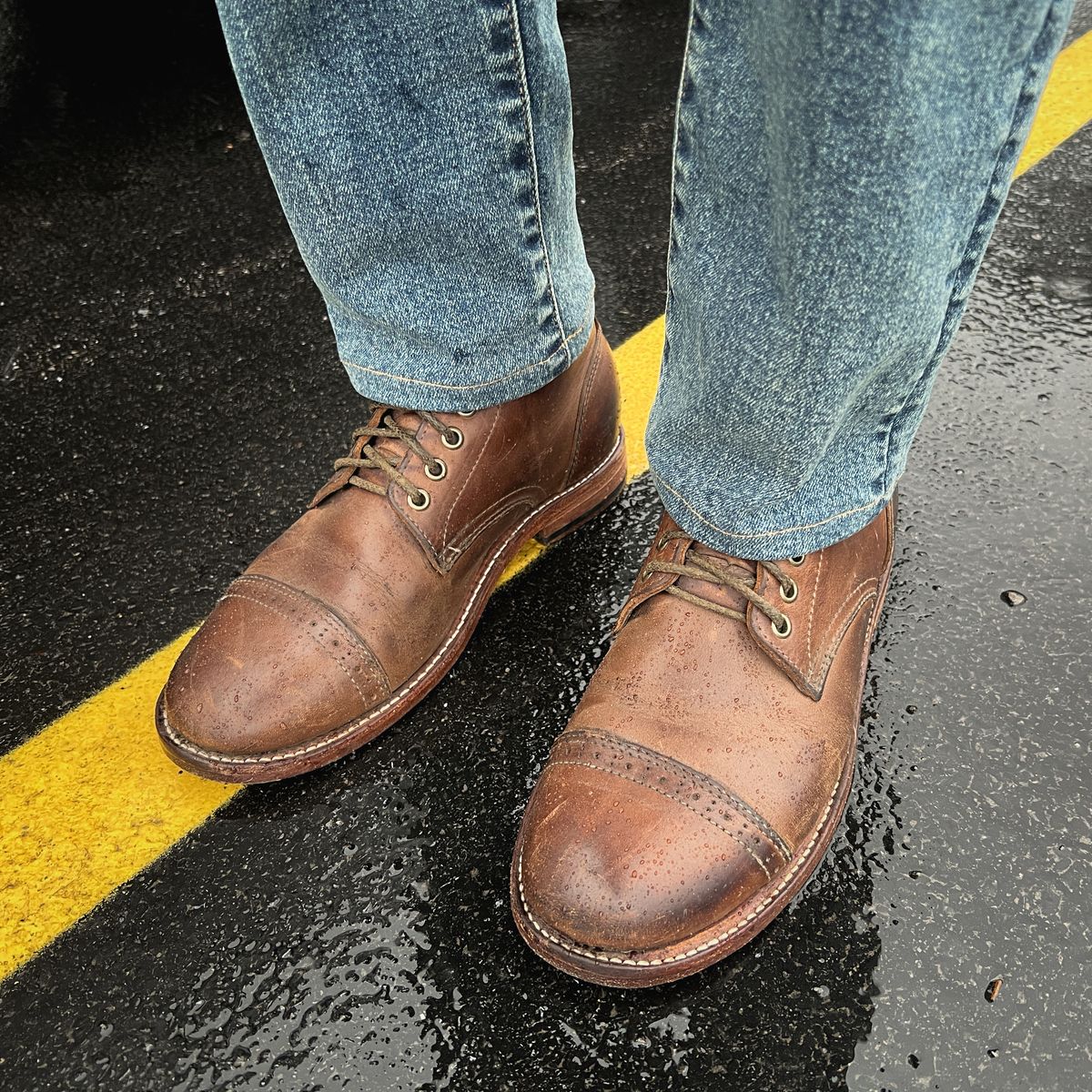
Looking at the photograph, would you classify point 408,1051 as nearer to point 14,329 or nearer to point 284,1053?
point 284,1053

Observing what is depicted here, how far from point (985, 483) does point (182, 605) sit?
1.42m

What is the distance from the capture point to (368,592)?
4.21ft

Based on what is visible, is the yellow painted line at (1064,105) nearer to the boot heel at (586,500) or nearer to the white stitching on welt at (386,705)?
the boot heel at (586,500)

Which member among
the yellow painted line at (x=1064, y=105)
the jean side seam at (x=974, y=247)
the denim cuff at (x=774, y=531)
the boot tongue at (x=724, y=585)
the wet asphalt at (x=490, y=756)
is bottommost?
the wet asphalt at (x=490, y=756)

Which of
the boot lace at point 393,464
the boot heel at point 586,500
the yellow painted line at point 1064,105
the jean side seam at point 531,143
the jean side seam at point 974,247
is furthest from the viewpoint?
the yellow painted line at point 1064,105

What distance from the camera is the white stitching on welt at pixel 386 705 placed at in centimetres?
121

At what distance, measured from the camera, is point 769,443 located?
3.29ft

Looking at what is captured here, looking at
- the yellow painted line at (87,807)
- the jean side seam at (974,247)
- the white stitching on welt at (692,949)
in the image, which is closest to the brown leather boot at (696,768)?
the white stitching on welt at (692,949)

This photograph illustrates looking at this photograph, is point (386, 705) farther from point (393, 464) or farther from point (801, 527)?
point (801, 527)

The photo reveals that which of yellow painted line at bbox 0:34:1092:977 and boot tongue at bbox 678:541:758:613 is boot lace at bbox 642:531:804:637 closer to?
boot tongue at bbox 678:541:758:613

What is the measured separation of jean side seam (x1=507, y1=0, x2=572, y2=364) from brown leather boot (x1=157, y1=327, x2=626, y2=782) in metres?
0.15

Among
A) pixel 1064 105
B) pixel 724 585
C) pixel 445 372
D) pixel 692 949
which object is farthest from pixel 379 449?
pixel 1064 105

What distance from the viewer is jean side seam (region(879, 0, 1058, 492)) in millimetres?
720

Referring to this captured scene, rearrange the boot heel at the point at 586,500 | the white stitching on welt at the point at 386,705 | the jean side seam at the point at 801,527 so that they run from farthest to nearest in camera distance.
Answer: the boot heel at the point at 586,500 < the white stitching on welt at the point at 386,705 < the jean side seam at the point at 801,527
